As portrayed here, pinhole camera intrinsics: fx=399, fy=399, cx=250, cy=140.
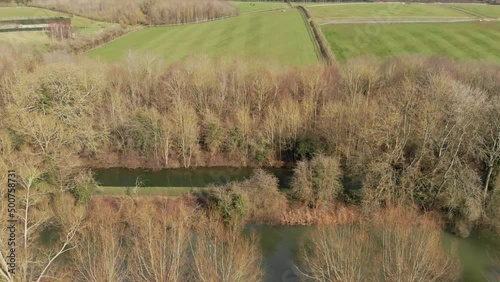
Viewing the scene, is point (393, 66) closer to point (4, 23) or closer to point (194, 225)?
point (194, 225)

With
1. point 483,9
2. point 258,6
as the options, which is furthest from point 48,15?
point 483,9

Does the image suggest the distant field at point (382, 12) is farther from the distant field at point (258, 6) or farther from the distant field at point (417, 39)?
the distant field at point (258, 6)

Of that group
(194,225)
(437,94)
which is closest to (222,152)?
(194,225)

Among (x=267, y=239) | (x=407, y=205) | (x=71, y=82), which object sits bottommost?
(x=267, y=239)

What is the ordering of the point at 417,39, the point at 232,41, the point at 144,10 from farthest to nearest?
the point at 144,10
the point at 232,41
the point at 417,39

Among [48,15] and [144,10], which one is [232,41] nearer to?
[144,10]

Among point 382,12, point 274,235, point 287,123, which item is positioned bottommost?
point 274,235

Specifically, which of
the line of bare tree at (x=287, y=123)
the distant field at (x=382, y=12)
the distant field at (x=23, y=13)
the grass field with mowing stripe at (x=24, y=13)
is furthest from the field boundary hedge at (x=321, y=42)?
the distant field at (x=23, y=13)
